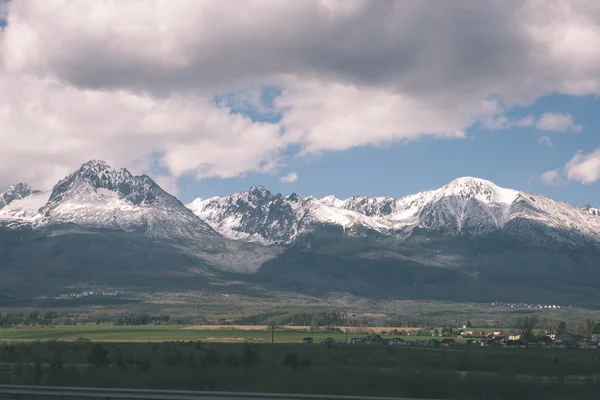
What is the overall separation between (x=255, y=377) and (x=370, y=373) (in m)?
19.5

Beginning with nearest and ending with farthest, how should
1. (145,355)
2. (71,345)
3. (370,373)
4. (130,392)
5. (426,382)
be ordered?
(130,392)
(426,382)
(370,373)
(145,355)
(71,345)

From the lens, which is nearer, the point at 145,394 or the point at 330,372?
the point at 145,394

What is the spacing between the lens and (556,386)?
107 metres

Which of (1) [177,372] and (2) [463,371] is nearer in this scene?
(1) [177,372]

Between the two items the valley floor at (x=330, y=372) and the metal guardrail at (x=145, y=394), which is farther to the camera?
the valley floor at (x=330, y=372)

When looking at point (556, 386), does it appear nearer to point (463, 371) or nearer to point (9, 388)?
point (463, 371)

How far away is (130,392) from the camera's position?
81.6m

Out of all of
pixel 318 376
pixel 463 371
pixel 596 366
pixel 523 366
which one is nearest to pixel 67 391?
pixel 318 376

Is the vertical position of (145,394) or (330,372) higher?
(145,394)

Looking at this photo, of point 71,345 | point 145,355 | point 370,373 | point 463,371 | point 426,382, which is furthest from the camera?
point 71,345

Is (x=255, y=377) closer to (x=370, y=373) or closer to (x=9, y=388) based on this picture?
(x=370, y=373)

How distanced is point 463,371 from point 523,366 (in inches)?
537

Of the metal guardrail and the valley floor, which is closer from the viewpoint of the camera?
the metal guardrail

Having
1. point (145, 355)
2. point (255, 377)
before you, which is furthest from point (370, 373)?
point (145, 355)
